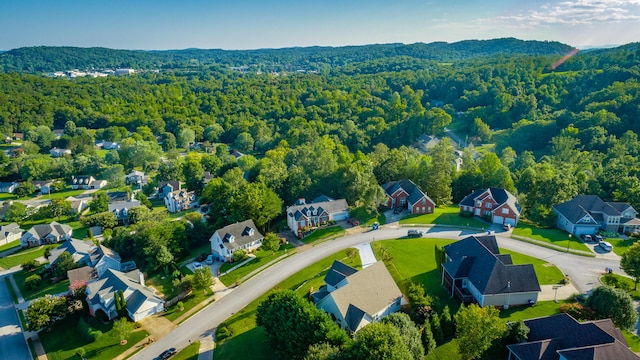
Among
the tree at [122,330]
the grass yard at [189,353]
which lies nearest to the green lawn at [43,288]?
the tree at [122,330]

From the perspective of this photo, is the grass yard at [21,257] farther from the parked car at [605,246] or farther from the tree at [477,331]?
the parked car at [605,246]

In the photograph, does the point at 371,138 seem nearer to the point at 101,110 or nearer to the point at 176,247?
the point at 176,247

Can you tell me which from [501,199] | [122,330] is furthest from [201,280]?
[501,199]

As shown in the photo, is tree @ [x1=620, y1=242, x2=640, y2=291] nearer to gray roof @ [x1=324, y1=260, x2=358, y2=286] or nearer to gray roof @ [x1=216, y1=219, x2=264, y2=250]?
gray roof @ [x1=324, y1=260, x2=358, y2=286]

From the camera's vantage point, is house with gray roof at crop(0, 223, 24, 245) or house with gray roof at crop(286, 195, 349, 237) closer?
house with gray roof at crop(286, 195, 349, 237)

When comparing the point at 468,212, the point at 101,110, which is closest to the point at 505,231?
the point at 468,212

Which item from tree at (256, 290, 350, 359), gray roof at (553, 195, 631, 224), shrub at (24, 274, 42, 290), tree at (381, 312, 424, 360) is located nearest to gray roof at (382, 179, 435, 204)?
gray roof at (553, 195, 631, 224)
